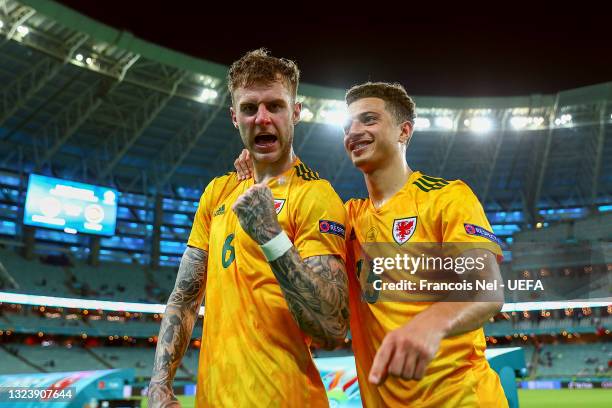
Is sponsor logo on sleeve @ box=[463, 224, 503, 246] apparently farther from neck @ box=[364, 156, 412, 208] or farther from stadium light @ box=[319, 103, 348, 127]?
stadium light @ box=[319, 103, 348, 127]

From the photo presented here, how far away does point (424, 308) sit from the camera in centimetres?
311

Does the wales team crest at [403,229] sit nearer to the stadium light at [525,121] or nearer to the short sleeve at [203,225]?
the short sleeve at [203,225]

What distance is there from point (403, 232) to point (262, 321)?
1002 mm

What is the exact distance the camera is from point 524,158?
47.9 metres

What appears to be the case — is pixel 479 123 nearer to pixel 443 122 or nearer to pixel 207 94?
pixel 443 122

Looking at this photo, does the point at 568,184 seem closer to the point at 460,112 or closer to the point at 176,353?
the point at 460,112

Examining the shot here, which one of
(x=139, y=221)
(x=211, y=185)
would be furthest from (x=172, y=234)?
(x=211, y=185)

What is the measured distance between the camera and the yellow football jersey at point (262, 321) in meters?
2.73

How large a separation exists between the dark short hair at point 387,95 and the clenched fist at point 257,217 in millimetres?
1343

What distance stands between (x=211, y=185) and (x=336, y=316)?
125cm

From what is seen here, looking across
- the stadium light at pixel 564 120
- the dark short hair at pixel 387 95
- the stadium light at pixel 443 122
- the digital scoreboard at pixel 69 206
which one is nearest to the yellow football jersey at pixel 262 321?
the dark short hair at pixel 387 95

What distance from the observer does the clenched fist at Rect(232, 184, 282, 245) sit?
2502mm

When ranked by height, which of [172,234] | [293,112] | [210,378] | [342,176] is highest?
[342,176]

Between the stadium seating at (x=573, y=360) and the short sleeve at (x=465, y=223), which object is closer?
the short sleeve at (x=465, y=223)
